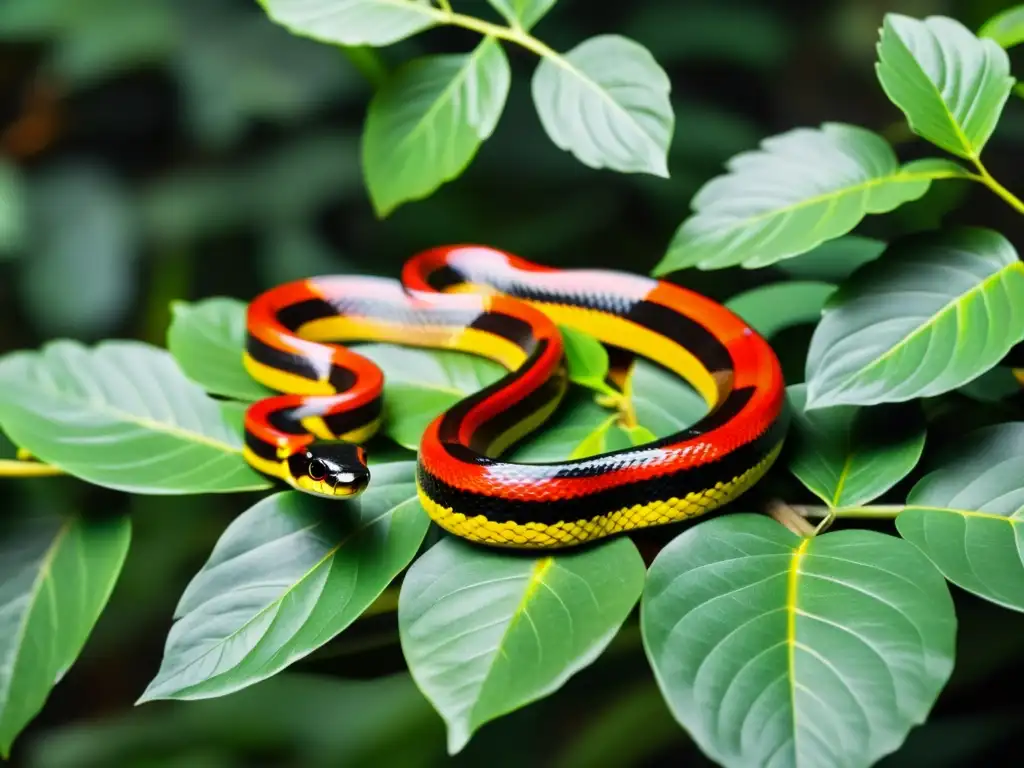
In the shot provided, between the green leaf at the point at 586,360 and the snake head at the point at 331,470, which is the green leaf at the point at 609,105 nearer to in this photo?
the green leaf at the point at 586,360

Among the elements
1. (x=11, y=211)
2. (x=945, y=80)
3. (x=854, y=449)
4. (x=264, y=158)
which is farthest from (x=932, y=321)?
(x=11, y=211)

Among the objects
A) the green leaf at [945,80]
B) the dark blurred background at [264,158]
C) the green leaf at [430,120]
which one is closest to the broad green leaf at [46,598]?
the green leaf at [430,120]

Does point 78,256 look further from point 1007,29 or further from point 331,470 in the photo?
point 1007,29

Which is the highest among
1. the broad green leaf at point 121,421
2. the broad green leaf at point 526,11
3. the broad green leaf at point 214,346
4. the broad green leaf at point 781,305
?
the broad green leaf at point 526,11

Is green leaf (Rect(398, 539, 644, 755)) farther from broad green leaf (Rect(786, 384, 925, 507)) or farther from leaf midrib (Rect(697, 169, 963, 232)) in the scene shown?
leaf midrib (Rect(697, 169, 963, 232))

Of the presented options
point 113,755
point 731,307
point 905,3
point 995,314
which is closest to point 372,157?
point 731,307

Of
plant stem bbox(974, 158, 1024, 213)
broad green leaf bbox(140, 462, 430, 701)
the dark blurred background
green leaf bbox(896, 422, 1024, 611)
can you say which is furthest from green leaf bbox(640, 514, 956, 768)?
the dark blurred background

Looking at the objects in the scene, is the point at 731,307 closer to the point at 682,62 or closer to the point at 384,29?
the point at 384,29
